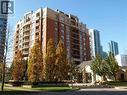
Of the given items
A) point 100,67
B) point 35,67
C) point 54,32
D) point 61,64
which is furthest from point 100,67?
point 54,32

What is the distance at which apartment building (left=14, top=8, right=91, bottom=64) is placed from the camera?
99500 mm

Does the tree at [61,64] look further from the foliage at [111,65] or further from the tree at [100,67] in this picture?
the foliage at [111,65]

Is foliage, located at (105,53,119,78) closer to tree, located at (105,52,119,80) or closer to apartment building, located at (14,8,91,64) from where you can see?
tree, located at (105,52,119,80)

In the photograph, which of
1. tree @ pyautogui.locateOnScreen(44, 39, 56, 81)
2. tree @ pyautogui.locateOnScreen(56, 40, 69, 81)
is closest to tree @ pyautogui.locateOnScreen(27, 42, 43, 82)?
tree @ pyautogui.locateOnScreen(44, 39, 56, 81)

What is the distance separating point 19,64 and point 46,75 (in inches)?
508

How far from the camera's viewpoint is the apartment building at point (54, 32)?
Result: 326 ft

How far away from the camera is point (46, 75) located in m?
54.4

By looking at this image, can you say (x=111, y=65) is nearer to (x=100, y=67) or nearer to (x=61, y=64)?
(x=100, y=67)

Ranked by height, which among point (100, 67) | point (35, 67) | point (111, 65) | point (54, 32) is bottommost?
point (35, 67)

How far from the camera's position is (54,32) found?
330 feet

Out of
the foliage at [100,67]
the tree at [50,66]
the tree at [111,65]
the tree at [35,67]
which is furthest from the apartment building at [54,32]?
the tree at [50,66]

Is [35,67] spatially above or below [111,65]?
below

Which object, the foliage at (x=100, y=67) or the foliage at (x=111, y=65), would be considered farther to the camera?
the foliage at (x=100, y=67)

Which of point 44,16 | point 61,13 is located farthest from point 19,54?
point 61,13
